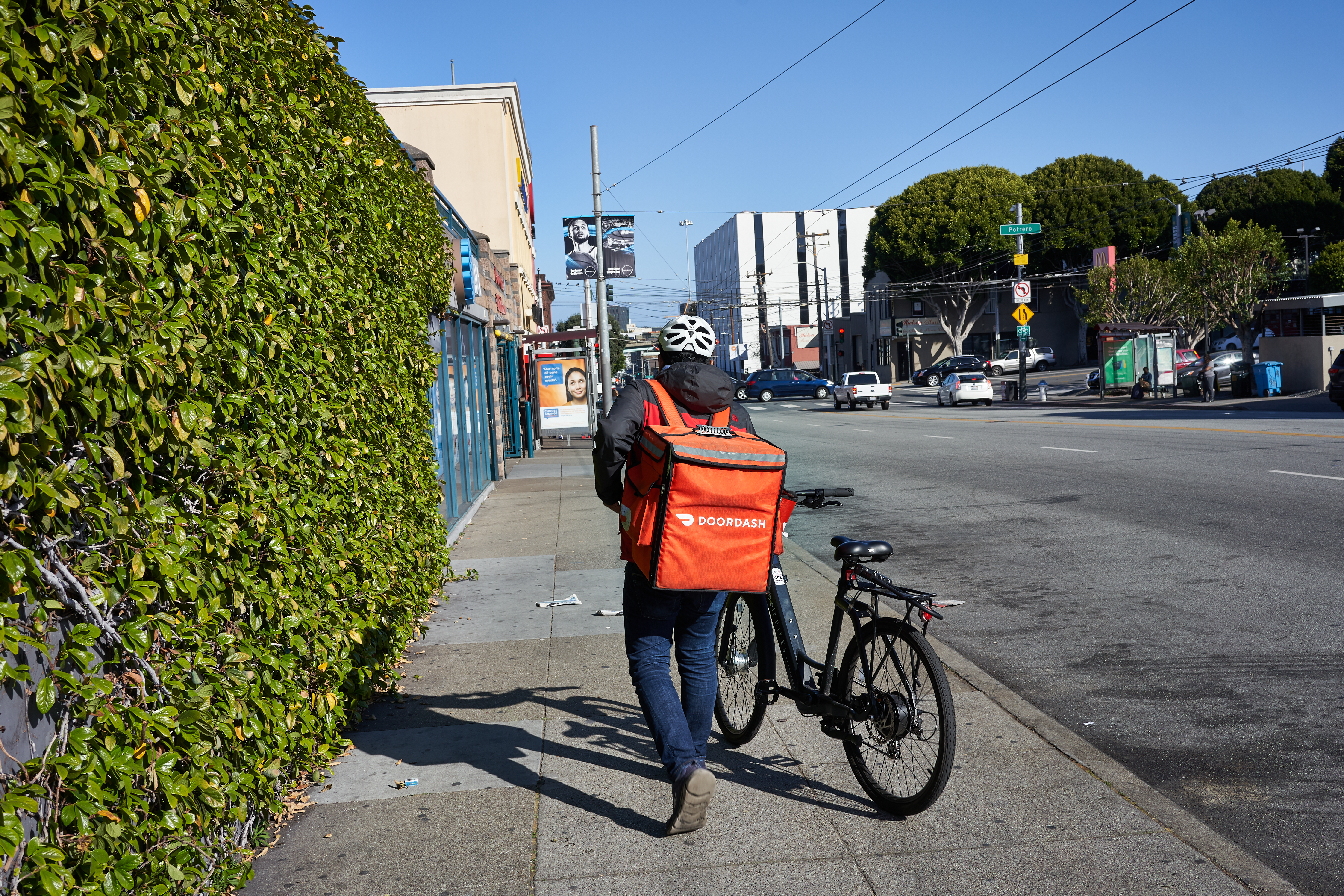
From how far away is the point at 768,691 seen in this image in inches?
177

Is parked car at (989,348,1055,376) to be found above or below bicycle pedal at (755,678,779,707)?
above

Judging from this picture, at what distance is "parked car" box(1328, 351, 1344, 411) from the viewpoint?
2303 cm

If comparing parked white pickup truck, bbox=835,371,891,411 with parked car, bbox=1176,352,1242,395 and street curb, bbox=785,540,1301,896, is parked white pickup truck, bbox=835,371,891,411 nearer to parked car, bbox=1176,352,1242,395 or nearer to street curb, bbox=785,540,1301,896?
parked car, bbox=1176,352,1242,395

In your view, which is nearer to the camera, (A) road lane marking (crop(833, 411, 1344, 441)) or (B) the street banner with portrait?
(A) road lane marking (crop(833, 411, 1344, 441))

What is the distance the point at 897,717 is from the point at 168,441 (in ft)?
8.61

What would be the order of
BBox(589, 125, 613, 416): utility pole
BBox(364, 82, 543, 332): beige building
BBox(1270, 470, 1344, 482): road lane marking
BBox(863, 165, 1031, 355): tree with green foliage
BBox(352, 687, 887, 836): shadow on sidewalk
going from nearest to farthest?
BBox(352, 687, 887, 836): shadow on sidewalk, BBox(1270, 470, 1344, 482): road lane marking, BBox(589, 125, 613, 416): utility pole, BBox(364, 82, 543, 332): beige building, BBox(863, 165, 1031, 355): tree with green foliage

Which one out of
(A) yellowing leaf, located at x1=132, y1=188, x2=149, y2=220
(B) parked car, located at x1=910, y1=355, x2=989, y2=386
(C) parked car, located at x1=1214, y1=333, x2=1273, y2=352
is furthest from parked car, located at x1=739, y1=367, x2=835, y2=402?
(A) yellowing leaf, located at x1=132, y1=188, x2=149, y2=220

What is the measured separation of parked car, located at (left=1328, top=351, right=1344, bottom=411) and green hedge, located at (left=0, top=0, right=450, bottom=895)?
943 inches

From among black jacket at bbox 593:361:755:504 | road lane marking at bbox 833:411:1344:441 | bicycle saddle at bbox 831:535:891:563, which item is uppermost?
black jacket at bbox 593:361:755:504

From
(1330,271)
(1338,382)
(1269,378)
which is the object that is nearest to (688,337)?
(1338,382)

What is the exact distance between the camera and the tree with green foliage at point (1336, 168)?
6394 centimetres

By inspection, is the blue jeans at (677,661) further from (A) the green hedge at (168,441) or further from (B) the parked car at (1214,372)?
(B) the parked car at (1214,372)

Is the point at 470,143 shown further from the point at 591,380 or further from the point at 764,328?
the point at 764,328

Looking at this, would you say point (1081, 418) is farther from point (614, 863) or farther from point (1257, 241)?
point (614, 863)
